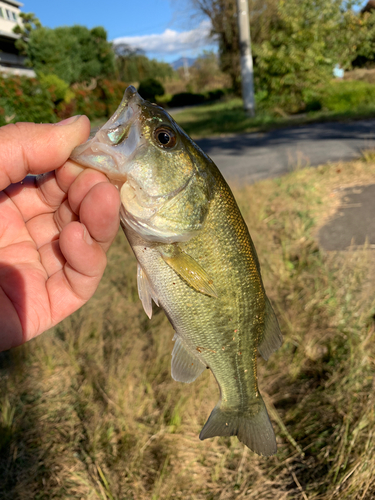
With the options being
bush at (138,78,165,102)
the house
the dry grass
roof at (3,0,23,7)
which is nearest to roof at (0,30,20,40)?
the house

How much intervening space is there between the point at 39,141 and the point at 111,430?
2324 mm

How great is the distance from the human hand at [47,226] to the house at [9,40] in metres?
31.7

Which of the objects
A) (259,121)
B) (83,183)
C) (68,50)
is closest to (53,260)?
(83,183)

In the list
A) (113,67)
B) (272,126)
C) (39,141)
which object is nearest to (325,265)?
(39,141)

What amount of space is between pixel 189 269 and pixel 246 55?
19023 millimetres

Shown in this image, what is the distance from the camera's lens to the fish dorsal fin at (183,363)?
6.10 ft

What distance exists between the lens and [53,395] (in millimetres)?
3373

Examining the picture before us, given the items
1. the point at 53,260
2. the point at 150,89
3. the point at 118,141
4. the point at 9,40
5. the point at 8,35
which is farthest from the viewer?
the point at 150,89

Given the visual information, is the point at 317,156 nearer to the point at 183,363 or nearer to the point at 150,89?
the point at 183,363

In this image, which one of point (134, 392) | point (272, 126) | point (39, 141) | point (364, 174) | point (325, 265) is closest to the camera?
→ point (39, 141)

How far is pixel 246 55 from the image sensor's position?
1777cm

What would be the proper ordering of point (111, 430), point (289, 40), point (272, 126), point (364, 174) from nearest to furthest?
point (111, 430) → point (364, 174) → point (272, 126) → point (289, 40)

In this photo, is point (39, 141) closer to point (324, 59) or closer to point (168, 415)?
point (168, 415)

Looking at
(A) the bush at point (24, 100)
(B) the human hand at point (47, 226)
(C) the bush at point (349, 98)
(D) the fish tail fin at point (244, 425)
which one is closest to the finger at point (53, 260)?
(B) the human hand at point (47, 226)
